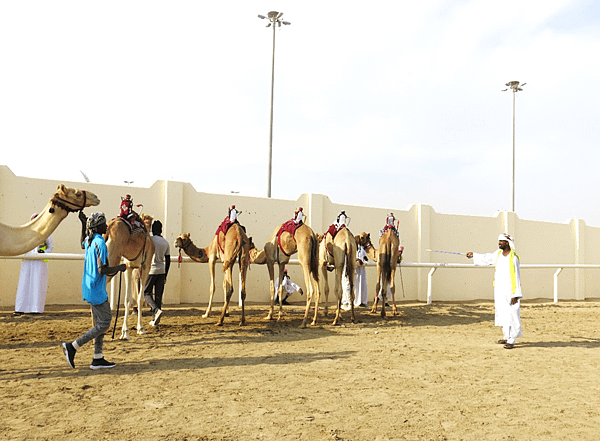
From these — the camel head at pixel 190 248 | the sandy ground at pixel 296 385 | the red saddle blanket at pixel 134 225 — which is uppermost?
the red saddle blanket at pixel 134 225

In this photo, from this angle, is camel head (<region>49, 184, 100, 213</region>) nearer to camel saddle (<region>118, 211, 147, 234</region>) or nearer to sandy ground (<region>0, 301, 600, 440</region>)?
camel saddle (<region>118, 211, 147, 234</region>)

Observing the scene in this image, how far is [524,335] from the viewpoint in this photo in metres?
10.6

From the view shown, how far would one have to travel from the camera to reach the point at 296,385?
6.01 m

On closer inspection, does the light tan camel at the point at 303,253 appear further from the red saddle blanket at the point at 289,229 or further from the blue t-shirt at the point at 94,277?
the blue t-shirt at the point at 94,277

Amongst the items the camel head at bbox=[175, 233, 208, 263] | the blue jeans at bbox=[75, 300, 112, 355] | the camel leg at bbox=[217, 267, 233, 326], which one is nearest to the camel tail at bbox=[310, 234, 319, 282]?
the camel leg at bbox=[217, 267, 233, 326]

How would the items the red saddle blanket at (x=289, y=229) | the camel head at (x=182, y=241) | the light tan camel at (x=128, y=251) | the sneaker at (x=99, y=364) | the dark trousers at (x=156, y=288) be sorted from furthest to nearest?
the camel head at (x=182, y=241) → the red saddle blanket at (x=289, y=229) → the dark trousers at (x=156, y=288) → the light tan camel at (x=128, y=251) → the sneaker at (x=99, y=364)

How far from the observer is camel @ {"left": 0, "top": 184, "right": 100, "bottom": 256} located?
6762mm

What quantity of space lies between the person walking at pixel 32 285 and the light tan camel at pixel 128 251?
335cm

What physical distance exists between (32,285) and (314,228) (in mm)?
8162

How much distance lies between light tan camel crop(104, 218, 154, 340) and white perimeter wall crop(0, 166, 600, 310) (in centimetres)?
457

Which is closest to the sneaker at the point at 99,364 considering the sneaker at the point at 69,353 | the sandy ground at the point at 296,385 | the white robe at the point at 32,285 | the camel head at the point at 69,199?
the sandy ground at the point at 296,385

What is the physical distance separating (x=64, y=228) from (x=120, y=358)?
7.09m

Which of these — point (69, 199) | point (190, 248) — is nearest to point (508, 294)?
point (190, 248)

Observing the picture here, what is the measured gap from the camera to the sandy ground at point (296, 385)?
4.54m
